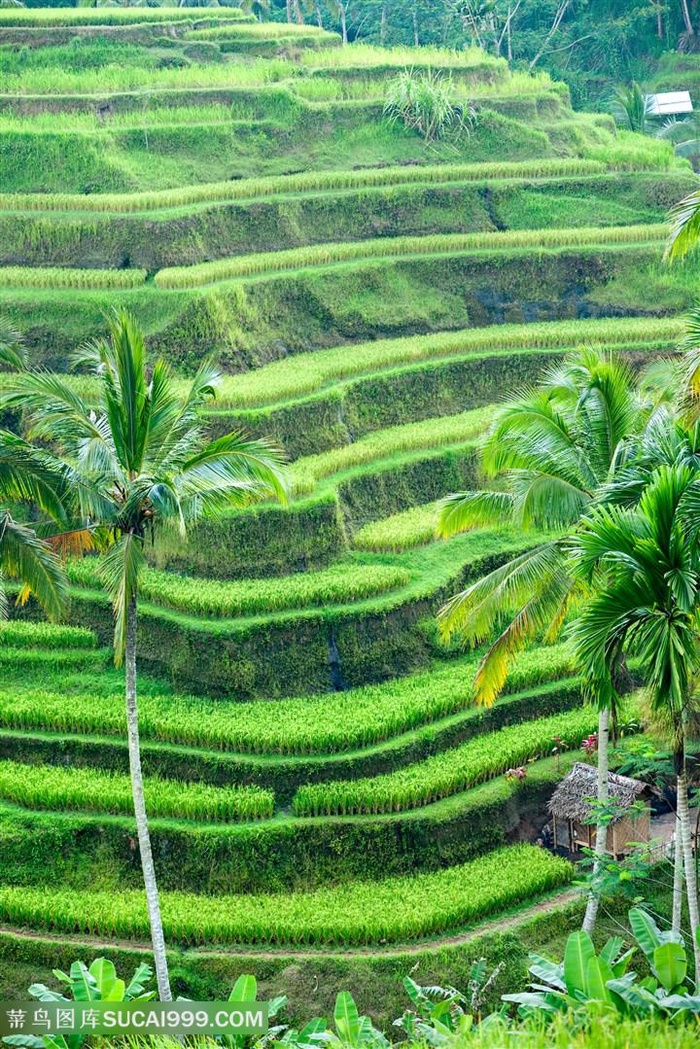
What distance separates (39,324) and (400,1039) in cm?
1477

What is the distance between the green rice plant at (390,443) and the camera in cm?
2542

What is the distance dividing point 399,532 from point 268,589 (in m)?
3.03

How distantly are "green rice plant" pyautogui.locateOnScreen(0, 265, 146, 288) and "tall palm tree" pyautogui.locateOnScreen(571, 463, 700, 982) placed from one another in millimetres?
16102

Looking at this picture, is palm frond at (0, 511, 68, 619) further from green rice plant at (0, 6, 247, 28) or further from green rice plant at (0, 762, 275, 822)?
green rice plant at (0, 6, 247, 28)

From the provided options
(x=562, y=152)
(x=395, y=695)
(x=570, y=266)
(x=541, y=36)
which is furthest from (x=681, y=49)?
(x=395, y=695)

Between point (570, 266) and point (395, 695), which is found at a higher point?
point (570, 266)

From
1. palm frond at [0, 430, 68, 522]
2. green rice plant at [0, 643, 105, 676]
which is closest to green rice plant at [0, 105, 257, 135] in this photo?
green rice plant at [0, 643, 105, 676]

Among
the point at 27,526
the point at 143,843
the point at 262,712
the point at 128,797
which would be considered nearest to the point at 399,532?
the point at 262,712

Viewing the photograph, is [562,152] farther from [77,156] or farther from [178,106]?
[77,156]

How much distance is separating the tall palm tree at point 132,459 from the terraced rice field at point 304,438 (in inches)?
60.4

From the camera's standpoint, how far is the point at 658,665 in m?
13.8

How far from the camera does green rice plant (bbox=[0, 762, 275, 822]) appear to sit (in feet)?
66.2

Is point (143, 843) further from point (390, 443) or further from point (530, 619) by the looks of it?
point (390, 443)

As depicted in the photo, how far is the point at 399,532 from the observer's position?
82.6 feet
